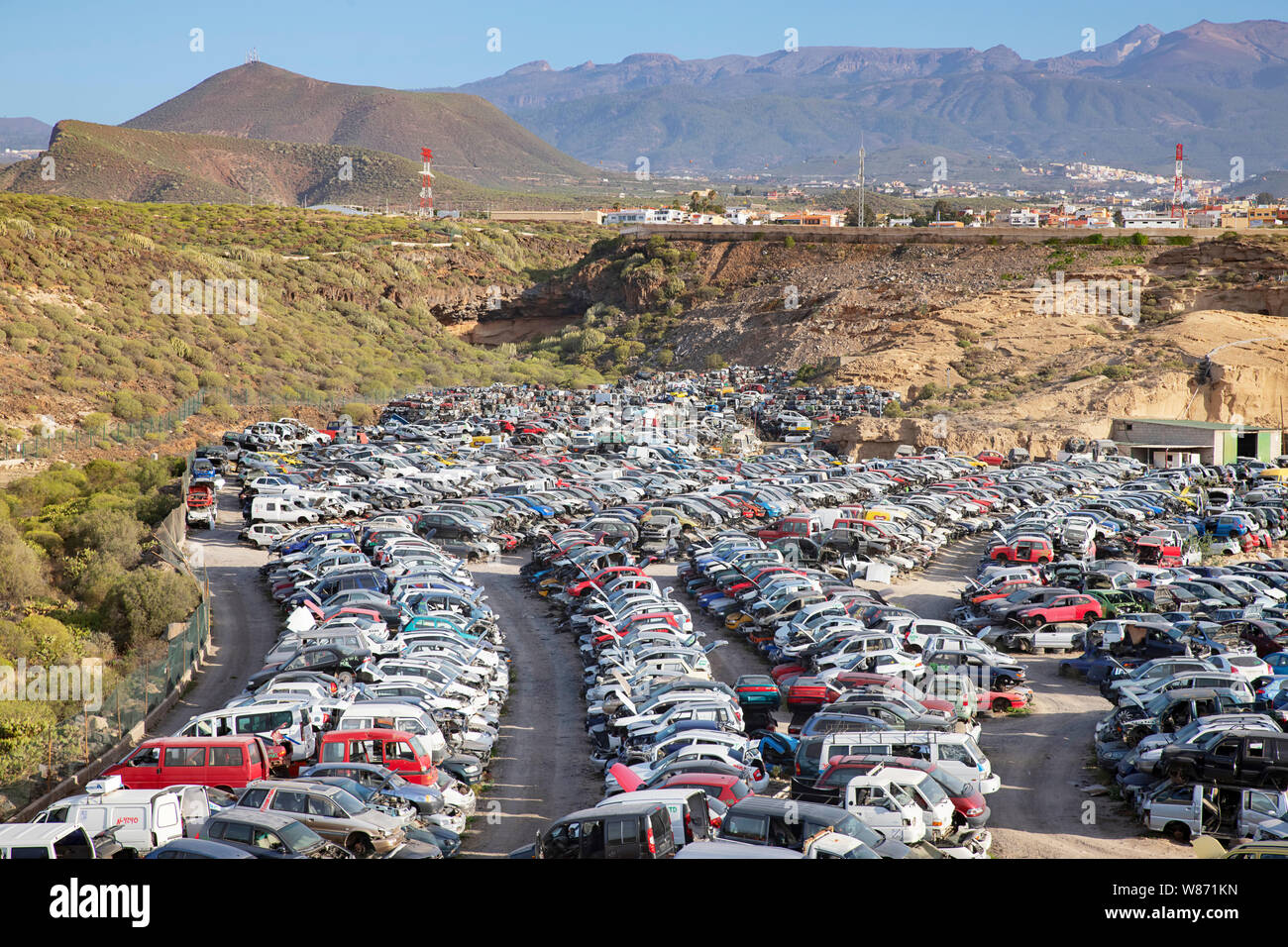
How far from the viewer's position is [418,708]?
53.5ft

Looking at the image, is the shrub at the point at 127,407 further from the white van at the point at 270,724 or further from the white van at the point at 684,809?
the white van at the point at 684,809

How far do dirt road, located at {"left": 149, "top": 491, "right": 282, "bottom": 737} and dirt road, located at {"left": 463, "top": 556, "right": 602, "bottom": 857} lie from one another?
16.4ft

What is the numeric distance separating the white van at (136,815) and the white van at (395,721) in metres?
2.78

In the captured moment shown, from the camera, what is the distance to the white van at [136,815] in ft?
41.7

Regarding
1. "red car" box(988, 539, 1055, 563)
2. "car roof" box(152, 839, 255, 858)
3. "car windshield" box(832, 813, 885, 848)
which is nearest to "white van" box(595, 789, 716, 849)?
"car windshield" box(832, 813, 885, 848)

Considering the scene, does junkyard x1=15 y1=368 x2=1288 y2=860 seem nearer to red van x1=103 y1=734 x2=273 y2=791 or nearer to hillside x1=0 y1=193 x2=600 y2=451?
red van x1=103 y1=734 x2=273 y2=791

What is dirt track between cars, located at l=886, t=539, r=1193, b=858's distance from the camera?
14312 millimetres

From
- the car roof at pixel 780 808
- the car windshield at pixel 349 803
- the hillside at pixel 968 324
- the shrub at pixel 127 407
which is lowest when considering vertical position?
the car windshield at pixel 349 803

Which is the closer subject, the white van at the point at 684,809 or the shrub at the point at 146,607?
the white van at the point at 684,809

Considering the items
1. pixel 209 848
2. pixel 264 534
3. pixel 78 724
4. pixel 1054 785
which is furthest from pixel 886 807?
pixel 264 534

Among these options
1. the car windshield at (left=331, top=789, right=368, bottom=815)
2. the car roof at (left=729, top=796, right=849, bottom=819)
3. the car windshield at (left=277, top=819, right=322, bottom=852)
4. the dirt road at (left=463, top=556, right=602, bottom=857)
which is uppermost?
the car roof at (left=729, top=796, right=849, bottom=819)

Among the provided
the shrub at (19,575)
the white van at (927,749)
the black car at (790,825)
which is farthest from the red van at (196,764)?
the shrub at (19,575)

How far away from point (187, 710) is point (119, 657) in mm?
4589
